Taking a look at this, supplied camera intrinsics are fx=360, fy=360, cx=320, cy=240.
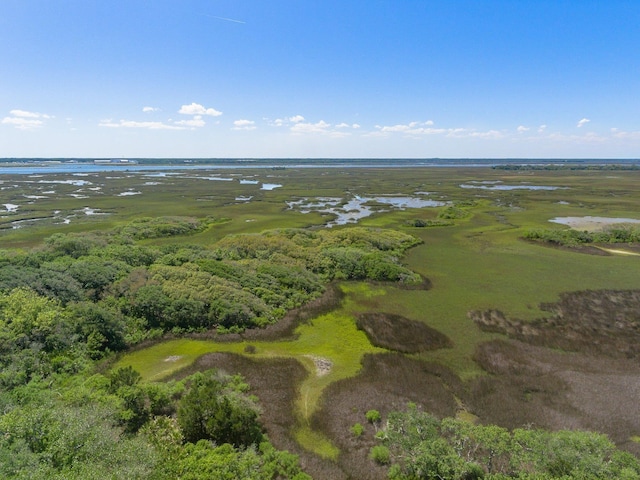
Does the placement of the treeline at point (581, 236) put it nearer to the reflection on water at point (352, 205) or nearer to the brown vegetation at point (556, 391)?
the reflection on water at point (352, 205)

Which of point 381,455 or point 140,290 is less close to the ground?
point 140,290

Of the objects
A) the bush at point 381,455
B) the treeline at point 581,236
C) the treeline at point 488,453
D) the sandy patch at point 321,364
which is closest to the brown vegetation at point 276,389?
the sandy patch at point 321,364

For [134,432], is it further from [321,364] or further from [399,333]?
[399,333]

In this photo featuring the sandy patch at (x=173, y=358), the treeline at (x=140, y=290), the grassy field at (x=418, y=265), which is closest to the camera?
the treeline at (x=140, y=290)

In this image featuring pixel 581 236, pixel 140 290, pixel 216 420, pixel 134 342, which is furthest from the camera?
pixel 581 236

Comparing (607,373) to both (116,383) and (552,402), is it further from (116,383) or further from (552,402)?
(116,383)

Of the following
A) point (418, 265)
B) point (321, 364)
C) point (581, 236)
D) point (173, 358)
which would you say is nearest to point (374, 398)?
point (321, 364)

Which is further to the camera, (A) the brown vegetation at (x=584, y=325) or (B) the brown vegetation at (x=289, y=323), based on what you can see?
(B) the brown vegetation at (x=289, y=323)

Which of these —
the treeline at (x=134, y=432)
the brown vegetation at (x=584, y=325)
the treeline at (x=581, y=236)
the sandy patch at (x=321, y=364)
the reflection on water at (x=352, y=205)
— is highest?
the reflection on water at (x=352, y=205)
